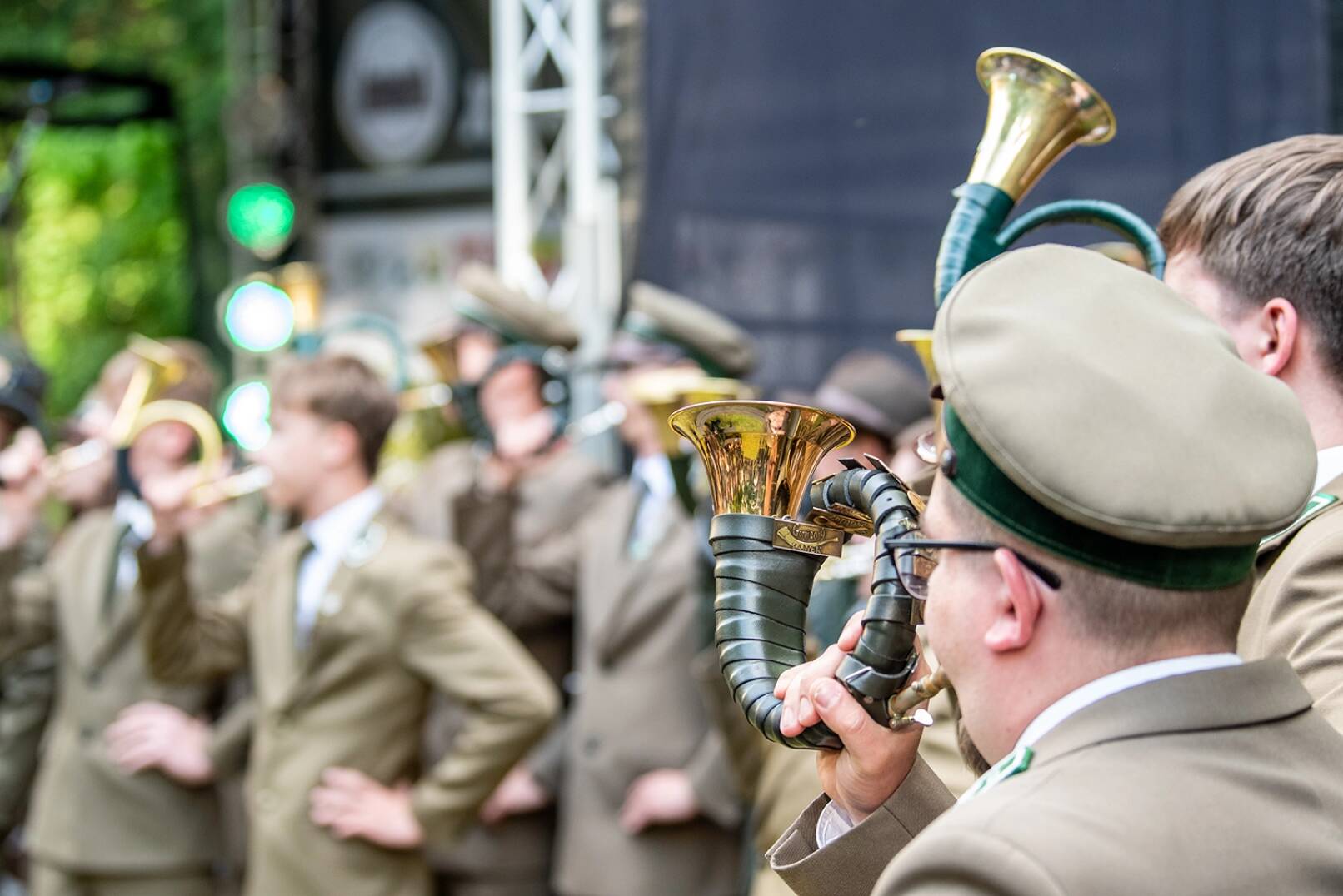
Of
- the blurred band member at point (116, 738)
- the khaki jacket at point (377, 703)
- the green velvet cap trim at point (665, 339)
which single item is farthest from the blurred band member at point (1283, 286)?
the blurred band member at point (116, 738)

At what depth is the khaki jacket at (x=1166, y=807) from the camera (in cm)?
107

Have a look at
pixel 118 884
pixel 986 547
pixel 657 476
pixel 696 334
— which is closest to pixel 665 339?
pixel 696 334

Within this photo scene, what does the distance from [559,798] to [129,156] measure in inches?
343

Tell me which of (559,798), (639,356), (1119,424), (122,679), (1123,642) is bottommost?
(559,798)

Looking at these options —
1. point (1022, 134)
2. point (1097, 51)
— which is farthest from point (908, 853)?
point (1097, 51)

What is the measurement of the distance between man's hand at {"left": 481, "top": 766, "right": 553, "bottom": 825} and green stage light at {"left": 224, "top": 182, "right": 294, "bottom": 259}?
4.59 metres

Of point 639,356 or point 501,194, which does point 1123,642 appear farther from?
point 501,194

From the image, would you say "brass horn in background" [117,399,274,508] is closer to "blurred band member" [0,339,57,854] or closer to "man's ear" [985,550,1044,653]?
"blurred band member" [0,339,57,854]

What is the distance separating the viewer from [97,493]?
586 centimetres

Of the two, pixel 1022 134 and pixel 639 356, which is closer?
pixel 1022 134

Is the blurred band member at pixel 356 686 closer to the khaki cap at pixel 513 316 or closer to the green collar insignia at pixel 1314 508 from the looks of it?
the khaki cap at pixel 513 316

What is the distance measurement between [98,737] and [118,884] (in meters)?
0.43

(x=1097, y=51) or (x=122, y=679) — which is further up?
(x=1097, y=51)

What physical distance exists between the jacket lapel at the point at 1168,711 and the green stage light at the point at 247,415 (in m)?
4.68
